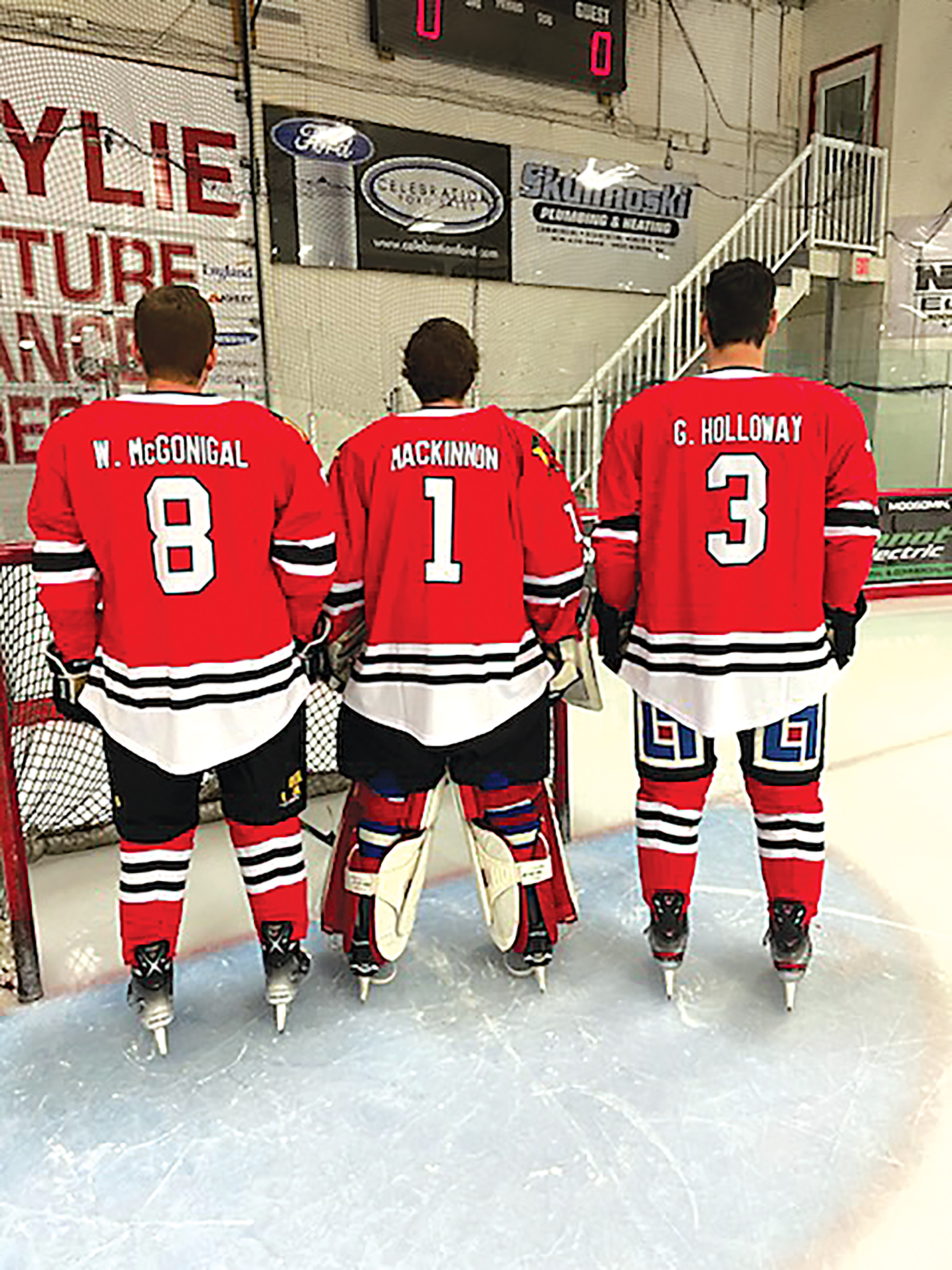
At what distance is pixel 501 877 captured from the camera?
201cm

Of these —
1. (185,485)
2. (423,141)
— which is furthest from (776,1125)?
(423,141)

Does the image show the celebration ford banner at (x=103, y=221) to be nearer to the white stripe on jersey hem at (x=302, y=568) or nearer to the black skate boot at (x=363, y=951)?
the white stripe on jersey hem at (x=302, y=568)

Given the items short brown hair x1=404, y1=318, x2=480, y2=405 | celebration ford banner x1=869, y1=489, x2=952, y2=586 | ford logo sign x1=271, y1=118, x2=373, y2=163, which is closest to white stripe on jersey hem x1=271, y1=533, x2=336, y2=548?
short brown hair x1=404, y1=318, x2=480, y2=405

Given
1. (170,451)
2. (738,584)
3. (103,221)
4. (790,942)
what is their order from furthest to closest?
(103,221) < (790,942) < (738,584) < (170,451)

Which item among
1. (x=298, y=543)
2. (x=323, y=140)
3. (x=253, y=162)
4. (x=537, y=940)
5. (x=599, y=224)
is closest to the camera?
(x=298, y=543)

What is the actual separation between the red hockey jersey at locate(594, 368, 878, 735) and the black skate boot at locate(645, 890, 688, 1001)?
1.21ft

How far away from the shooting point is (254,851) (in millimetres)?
1840

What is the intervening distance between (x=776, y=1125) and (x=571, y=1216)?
1.32 ft

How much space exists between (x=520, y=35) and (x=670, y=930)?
6.94m

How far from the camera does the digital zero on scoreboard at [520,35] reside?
6.55 metres

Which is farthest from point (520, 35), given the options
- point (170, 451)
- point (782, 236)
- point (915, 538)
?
point (170, 451)

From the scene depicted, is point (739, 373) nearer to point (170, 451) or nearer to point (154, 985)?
point (170, 451)

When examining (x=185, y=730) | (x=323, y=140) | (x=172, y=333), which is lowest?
(x=185, y=730)

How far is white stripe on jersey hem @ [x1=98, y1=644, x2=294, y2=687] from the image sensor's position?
Result: 1.68 meters
